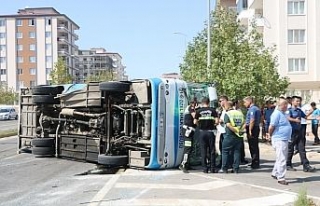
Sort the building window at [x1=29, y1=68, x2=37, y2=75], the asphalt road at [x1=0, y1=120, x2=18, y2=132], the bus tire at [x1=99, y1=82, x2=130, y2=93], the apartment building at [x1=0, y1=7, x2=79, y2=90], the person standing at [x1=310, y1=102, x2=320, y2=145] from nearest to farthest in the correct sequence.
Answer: the bus tire at [x1=99, y1=82, x2=130, y2=93] → the person standing at [x1=310, y1=102, x2=320, y2=145] → the asphalt road at [x1=0, y1=120, x2=18, y2=132] → the apartment building at [x1=0, y1=7, x2=79, y2=90] → the building window at [x1=29, y1=68, x2=37, y2=75]

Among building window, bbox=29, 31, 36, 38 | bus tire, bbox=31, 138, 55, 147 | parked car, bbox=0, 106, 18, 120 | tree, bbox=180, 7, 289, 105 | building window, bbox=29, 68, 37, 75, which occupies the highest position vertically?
building window, bbox=29, 31, 36, 38

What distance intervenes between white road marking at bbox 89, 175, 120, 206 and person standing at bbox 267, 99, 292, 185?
343 cm

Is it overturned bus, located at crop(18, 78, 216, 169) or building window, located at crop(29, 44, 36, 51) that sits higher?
building window, located at crop(29, 44, 36, 51)

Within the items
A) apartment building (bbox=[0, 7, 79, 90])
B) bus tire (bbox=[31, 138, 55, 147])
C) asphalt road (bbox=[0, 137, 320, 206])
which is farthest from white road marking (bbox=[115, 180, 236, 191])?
apartment building (bbox=[0, 7, 79, 90])

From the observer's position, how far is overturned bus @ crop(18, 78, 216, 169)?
41.5ft

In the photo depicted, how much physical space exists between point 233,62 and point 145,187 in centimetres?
1405

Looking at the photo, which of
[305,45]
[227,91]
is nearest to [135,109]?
[227,91]

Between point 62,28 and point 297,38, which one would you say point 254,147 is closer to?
point 297,38

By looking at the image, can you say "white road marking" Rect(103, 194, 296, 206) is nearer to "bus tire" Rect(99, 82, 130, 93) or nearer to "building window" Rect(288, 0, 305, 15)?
"bus tire" Rect(99, 82, 130, 93)

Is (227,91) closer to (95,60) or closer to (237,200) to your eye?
(237,200)

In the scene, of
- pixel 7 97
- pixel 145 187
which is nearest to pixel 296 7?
pixel 145 187

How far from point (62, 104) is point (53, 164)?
5.75 ft

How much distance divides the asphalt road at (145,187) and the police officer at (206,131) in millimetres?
457

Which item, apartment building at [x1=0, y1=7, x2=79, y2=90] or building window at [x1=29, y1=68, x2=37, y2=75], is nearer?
apartment building at [x1=0, y1=7, x2=79, y2=90]
